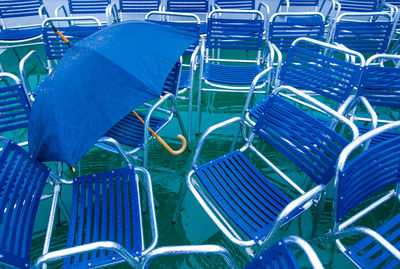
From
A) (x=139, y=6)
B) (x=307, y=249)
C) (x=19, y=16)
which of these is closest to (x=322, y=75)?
(x=307, y=249)

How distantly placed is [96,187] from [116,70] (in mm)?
702

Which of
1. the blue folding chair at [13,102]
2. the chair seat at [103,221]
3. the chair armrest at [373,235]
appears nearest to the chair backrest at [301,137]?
the chair armrest at [373,235]

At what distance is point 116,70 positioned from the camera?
1.44 meters

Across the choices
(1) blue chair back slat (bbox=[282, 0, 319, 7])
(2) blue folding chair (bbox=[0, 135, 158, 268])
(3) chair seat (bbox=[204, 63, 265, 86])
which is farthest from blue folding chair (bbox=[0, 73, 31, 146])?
(1) blue chair back slat (bbox=[282, 0, 319, 7])

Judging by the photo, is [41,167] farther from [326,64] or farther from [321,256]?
[326,64]

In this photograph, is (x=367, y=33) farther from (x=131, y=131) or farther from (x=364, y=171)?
(x=131, y=131)

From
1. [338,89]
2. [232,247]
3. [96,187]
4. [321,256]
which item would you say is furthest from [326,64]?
[96,187]

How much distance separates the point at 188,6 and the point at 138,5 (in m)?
0.79

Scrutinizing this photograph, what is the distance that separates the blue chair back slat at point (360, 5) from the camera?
13.8 feet

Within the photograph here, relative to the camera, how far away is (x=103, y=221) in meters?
1.48

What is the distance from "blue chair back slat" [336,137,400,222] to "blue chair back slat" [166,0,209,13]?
3335 millimetres

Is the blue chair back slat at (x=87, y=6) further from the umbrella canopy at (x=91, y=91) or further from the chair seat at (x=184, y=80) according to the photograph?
the umbrella canopy at (x=91, y=91)

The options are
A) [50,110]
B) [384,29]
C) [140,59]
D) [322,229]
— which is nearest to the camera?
[50,110]

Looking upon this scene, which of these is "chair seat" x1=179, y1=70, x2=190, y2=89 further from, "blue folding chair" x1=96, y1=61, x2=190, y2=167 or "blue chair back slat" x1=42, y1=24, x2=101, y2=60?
"blue chair back slat" x1=42, y1=24, x2=101, y2=60
